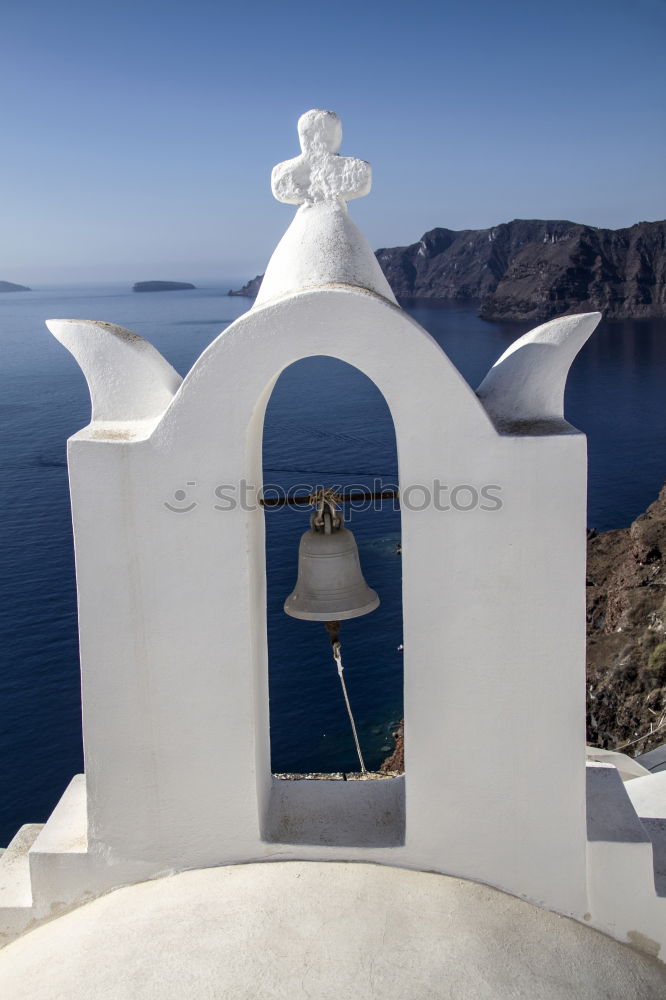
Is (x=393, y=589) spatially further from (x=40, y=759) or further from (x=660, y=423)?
(x=660, y=423)

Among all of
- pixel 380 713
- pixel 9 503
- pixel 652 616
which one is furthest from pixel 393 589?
pixel 9 503

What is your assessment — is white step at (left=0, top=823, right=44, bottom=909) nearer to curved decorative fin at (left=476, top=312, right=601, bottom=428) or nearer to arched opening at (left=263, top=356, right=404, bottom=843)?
arched opening at (left=263, top=356, right=404, bottom=843)

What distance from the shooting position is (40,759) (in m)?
20.9

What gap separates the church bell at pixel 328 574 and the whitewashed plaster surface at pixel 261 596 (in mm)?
395

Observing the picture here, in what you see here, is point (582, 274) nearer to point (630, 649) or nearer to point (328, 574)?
point (630, 649)

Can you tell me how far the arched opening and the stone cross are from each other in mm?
2826

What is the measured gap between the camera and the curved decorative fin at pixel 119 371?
163 inches

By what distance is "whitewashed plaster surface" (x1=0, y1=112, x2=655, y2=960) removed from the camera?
3.78m

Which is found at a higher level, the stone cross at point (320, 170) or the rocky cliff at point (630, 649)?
the stone cross at point (320, 170)

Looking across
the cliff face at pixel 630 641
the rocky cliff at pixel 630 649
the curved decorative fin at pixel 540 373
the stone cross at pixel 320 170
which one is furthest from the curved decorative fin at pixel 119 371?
the cliff face at pixel 630 641

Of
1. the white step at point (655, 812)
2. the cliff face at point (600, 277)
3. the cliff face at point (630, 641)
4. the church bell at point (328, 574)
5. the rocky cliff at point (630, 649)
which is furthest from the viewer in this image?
the cliff face at point (600, 277)

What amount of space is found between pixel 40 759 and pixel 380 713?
8.09 meters

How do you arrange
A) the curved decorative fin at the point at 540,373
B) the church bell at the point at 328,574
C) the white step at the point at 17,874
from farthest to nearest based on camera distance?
the church bell at the point at 328,574 → the white step at the point at 17,874 → the curved decorative fin at the point at 540,373

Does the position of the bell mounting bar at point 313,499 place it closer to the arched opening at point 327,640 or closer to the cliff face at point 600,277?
the arched opening at point 327,640
